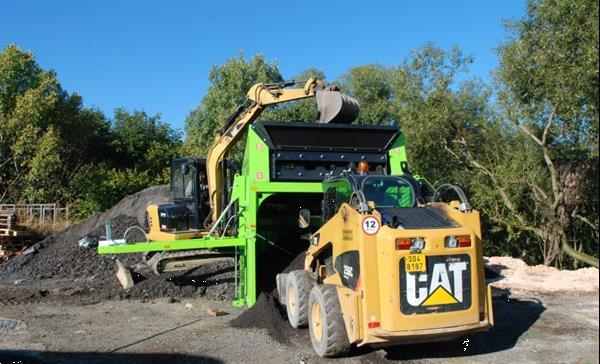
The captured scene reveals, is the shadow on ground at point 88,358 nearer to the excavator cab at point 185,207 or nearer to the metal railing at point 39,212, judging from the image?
the excavator cab at point 185,207

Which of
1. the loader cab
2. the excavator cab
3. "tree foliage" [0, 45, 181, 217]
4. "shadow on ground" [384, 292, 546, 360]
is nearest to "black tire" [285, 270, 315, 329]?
the loader cab

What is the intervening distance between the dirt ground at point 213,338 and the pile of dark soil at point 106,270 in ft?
2.37

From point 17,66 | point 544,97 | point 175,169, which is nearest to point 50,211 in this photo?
point 17,66

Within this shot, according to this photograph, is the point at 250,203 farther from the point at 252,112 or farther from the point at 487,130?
the point at 487,130

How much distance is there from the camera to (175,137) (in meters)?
38.8

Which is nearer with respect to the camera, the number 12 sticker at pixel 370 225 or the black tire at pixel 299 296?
the number 12 sticker at pixel 370 225

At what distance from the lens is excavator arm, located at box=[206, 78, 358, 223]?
10203mm

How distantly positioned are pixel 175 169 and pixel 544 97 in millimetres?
8516

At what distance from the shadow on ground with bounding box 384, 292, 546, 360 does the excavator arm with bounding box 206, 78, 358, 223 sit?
420 centimetres

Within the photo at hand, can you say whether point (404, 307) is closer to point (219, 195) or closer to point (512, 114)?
point (219, 195)

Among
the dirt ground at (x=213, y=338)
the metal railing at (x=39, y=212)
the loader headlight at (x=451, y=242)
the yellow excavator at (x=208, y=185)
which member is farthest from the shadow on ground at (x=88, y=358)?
the metal railing at (x=39, y=212)

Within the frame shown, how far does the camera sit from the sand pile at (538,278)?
37.8 feet

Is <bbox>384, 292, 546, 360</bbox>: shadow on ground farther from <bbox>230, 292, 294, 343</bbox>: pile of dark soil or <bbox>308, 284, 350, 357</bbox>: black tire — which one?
<bbox>230, 292, 294, 343</bbox>: pile of dark soil

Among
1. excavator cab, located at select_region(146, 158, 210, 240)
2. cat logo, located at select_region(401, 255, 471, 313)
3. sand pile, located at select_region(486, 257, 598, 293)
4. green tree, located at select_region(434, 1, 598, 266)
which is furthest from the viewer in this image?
green tree, located at select_region(434, 1, 598, 266)
